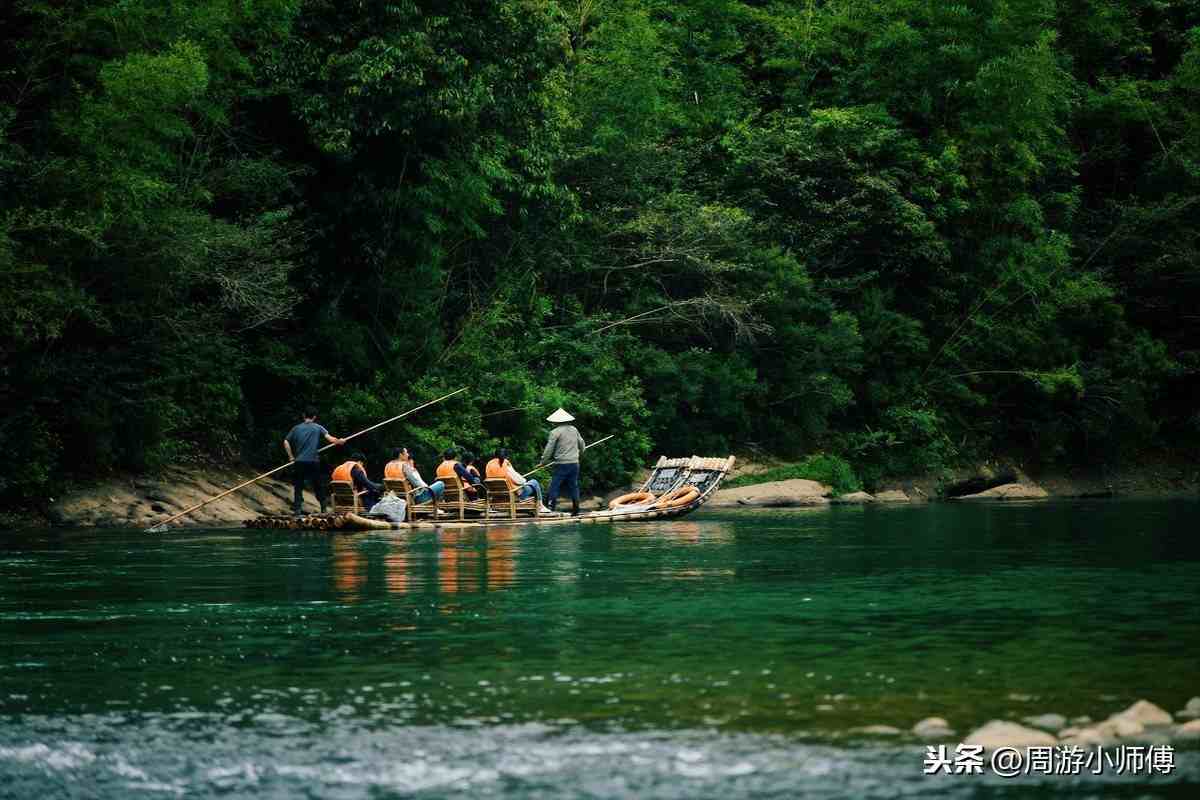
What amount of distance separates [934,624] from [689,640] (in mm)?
2013

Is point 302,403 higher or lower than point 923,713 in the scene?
higher

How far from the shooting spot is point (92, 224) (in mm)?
24266

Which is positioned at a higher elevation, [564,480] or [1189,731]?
[564,480]

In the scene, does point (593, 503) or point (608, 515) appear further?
point (593, 503)

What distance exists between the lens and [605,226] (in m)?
38.7

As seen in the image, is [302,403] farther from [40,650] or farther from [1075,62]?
[1075,62]

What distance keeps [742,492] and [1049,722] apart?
1127 inches

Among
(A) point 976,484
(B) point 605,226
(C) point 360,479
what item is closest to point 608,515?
(C) point 360,479

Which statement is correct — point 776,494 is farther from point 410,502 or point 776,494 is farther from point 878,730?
point 878,730

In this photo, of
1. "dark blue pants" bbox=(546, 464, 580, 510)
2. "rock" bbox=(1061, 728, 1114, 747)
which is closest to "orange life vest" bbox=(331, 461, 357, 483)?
"dark blue pants" bbox=(546, 464, 580, 510)

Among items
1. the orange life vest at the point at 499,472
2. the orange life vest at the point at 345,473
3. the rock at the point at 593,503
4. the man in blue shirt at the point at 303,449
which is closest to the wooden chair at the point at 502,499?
the orange life vest at the point at 499,472

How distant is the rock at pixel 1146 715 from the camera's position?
8078mm

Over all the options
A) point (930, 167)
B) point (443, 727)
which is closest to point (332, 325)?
point (930, 167)

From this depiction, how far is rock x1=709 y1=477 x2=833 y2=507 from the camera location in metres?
36.3
